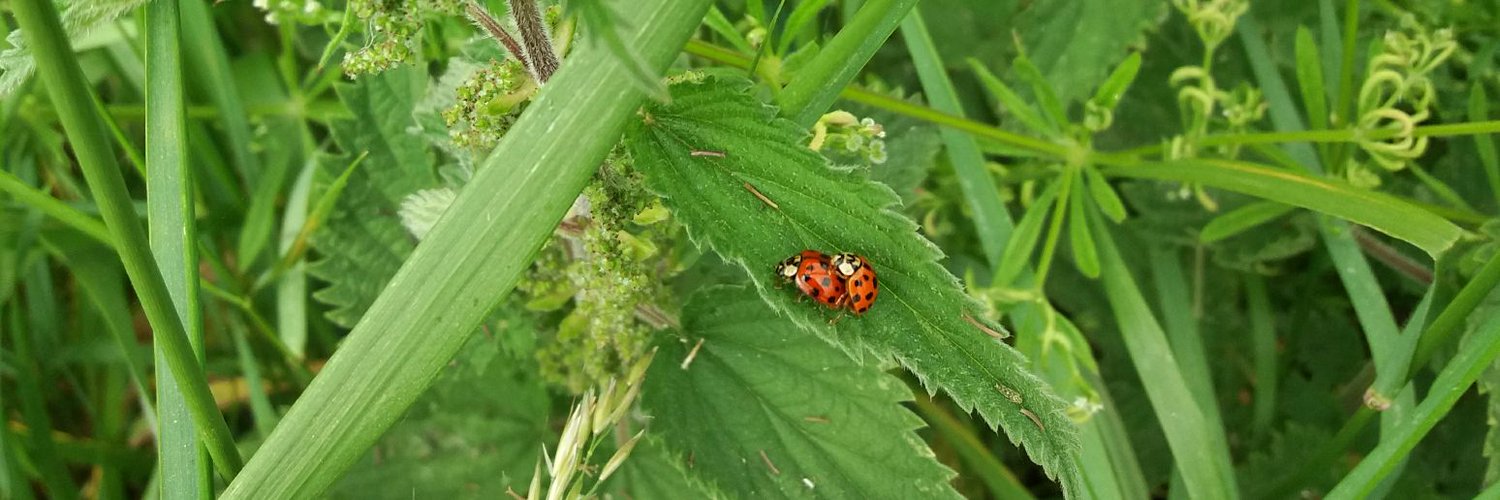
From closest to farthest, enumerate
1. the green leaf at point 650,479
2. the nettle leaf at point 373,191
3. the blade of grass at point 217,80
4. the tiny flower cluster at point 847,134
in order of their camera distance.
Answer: the tiny flower cluster at point 847,134 < the green leaf at point 650,479 < the nettle leaf at point 373,191 < the blade of grass at point 217,80

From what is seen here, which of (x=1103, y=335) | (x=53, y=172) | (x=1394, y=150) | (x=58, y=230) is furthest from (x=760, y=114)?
(x=53, y=172)

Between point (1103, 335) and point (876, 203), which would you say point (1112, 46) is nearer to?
point (1103, 335)

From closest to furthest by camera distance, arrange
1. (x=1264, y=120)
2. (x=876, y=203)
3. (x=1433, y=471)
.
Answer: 1. (x=876, y=203)
2. (x=1433, y=471)
3. (x=1264, y=120)

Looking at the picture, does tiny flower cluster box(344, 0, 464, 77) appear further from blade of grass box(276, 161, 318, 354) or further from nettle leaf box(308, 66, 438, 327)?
blade of grass box(276, 161, 318, 354)

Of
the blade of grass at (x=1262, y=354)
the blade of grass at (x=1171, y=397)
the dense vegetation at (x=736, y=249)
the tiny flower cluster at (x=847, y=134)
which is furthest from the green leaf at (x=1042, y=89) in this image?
the blade of grass at (x=1262, y=354)

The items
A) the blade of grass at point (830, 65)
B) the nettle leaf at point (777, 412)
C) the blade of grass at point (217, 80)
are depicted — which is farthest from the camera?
the blade of grass at point (217, 80)

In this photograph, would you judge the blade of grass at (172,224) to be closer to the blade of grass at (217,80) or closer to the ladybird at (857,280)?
the blade of grass at (217,80)

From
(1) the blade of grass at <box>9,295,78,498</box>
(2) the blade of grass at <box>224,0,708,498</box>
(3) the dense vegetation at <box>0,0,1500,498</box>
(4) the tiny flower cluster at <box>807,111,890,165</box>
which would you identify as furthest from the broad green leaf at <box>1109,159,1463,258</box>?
(1) the blade of grass at <box>9,295,78,498</box>
